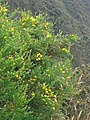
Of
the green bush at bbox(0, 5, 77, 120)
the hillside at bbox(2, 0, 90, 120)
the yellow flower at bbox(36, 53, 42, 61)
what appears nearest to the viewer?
the green bush at bbox(0, 5, 77, 120)

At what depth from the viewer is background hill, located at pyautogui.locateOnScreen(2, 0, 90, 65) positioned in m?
8.68

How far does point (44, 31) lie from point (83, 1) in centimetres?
782

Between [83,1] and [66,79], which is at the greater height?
[66,79]

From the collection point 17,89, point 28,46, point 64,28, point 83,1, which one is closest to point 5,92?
point 17,89

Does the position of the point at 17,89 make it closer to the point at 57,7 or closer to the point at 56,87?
the point at 56,87

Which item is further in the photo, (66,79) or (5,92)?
(66,79)

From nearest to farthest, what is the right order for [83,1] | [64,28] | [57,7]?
[64,28] < [57,7] < [83,1]

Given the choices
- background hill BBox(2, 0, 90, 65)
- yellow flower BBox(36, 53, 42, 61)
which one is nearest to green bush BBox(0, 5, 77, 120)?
yellow flower BBox(36, 53, 42, 61)

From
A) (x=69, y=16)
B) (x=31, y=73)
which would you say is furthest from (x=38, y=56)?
(x=69, y=16)

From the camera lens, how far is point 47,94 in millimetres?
4027

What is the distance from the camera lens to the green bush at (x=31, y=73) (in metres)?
3.49

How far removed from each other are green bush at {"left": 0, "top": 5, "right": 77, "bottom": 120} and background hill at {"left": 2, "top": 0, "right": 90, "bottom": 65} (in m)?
3.23

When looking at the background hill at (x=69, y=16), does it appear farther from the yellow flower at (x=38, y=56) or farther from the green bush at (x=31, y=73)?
the yellow flower at (x=38, y=56)

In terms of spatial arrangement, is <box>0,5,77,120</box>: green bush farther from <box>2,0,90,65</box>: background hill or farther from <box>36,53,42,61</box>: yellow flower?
<box>2,0,90,65</box>: background hill
